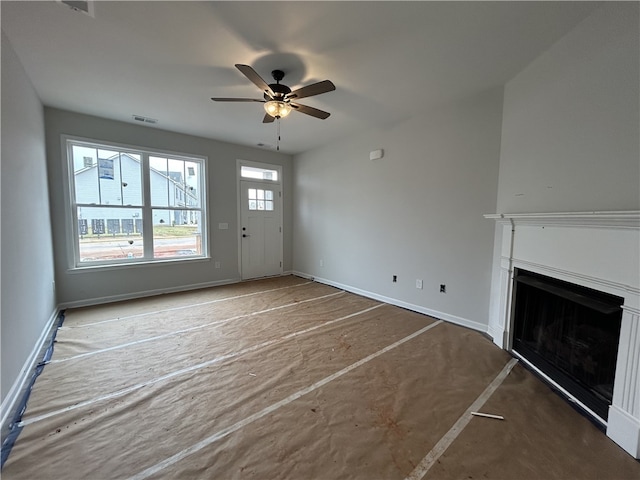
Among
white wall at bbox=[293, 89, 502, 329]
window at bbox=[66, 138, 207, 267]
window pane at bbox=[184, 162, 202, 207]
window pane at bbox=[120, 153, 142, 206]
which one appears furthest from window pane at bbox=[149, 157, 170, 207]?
white wall at bbox=[293, 89, 502, 329]

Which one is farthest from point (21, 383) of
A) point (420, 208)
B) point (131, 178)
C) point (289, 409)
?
point (420, 208)

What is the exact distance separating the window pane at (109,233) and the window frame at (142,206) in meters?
0.05

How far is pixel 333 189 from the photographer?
4.79 meters

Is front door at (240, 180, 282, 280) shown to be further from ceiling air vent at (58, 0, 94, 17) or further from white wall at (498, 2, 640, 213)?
white wall at (498, 2, 640, 213)

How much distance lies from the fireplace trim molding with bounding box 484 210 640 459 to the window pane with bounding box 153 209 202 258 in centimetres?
458

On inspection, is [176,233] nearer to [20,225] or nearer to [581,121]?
[20,225]

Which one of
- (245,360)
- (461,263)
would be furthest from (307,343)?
(461,263)

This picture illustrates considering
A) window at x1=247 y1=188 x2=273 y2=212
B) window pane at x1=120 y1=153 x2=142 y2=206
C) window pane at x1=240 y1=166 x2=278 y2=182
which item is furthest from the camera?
window at x1=247 y1=188 x2=273 y2=212

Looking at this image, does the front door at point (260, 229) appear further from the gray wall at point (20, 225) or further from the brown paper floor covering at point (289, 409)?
the gray wall at point (20, 225)

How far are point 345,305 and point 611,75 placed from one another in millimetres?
3327

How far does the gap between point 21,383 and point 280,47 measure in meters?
3.27

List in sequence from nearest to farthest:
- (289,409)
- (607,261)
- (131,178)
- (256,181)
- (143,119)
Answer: (607,261) → (289,409) → (143,119) → (131,178) → (256,181)

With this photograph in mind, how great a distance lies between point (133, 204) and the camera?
4062mm

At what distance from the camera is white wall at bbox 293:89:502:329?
2945 millimetres
